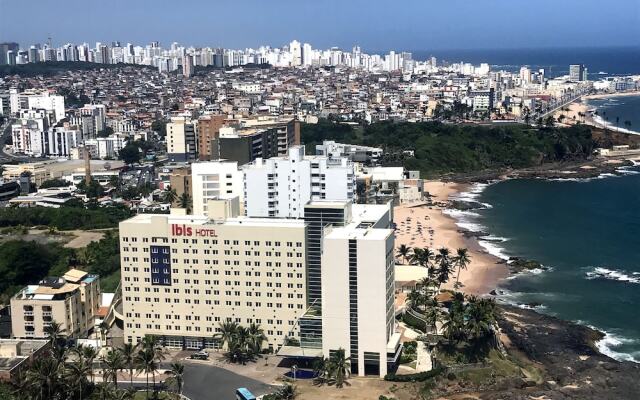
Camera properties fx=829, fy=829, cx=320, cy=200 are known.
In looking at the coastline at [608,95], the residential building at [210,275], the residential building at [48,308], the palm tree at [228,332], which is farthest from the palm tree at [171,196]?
the coastline at [608,95]

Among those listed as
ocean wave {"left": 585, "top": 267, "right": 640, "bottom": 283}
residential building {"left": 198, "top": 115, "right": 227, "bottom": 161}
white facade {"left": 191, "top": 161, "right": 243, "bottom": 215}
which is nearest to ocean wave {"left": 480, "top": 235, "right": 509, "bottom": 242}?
ocean wave {"left": 585, "top": 267, "right": 640, "bottom": 283}

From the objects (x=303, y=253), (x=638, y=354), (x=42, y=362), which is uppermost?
(x=303, y=253)

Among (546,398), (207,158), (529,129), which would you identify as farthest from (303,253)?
(529,129)

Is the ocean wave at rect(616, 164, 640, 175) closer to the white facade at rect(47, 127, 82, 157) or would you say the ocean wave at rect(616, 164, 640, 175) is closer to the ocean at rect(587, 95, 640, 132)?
the ocean at rect(587, 95, 640, 132)

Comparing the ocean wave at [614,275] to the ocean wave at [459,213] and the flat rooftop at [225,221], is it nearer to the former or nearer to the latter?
the ocean wave at [459,213]

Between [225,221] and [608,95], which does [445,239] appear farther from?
[608,95]

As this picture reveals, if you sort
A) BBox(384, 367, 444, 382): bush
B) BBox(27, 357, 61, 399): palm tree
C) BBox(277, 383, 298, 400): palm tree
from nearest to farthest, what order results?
1. BBox(27, 357, 61, 399): palm tree
2. BBox(277, 383, 298, 400): palm tree
3. BBox(384, 367, 444, 382): bush

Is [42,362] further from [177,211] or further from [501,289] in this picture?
[501,289]
